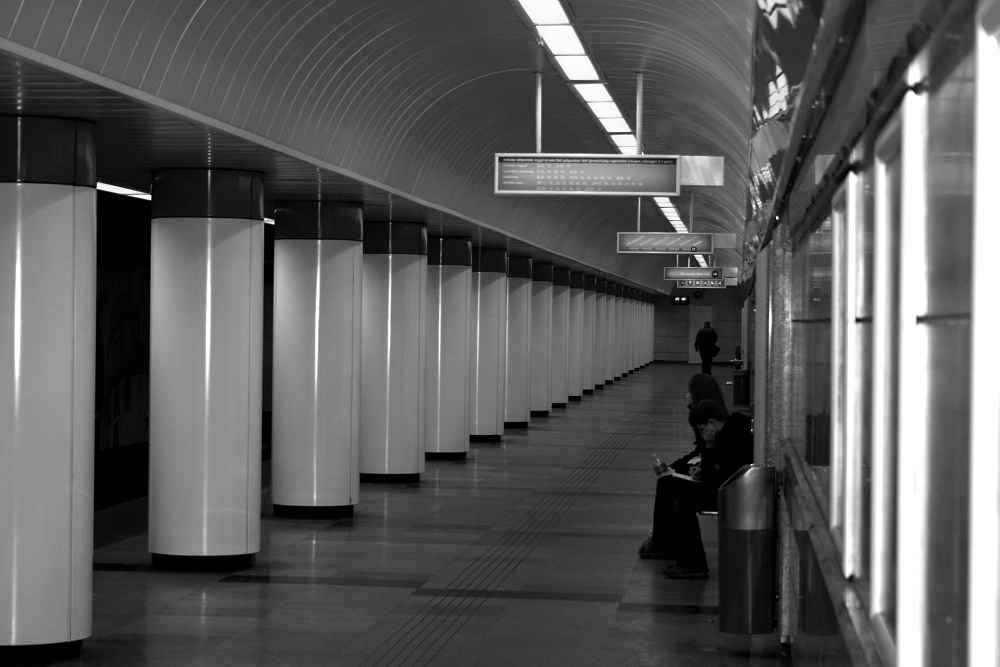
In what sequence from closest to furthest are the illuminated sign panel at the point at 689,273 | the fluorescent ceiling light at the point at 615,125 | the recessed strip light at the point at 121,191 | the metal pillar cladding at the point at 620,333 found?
the recessed strip light at the point at 121,191, the fluorescent ceiling light at the point at 615,125, the illuminated sign panel at the point at 689,273, the metal pillar cladding at the point at 620,333

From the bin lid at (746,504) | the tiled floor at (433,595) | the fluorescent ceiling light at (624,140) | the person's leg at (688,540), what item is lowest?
the tiled floor at (433,595)

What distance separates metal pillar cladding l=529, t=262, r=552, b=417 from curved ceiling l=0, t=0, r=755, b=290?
974 centimetres

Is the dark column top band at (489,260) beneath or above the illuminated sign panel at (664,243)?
beneath

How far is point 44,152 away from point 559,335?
75.9 ft

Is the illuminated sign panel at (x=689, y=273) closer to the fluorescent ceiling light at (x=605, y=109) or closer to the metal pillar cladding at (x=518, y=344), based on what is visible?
the metal pillar cladding at (x=518, y=344)

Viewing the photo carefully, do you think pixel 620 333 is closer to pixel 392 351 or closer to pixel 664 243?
pixel 664 243

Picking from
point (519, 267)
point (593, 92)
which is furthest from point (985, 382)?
point (519, 267)

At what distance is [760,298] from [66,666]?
8852mm

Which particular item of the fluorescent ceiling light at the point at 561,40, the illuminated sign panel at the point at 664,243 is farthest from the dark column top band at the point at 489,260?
the fluorescent ceiling light at the point at 561,40

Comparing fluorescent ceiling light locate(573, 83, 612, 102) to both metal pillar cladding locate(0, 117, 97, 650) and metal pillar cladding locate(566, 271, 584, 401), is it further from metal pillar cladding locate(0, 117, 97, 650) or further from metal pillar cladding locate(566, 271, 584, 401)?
metal pillar cladding locate(566, 271, 584, 401)

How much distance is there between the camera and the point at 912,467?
2.48m

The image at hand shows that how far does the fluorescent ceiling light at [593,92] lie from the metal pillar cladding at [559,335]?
600 inches

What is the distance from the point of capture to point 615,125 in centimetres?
1633

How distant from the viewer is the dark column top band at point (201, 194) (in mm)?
10164
